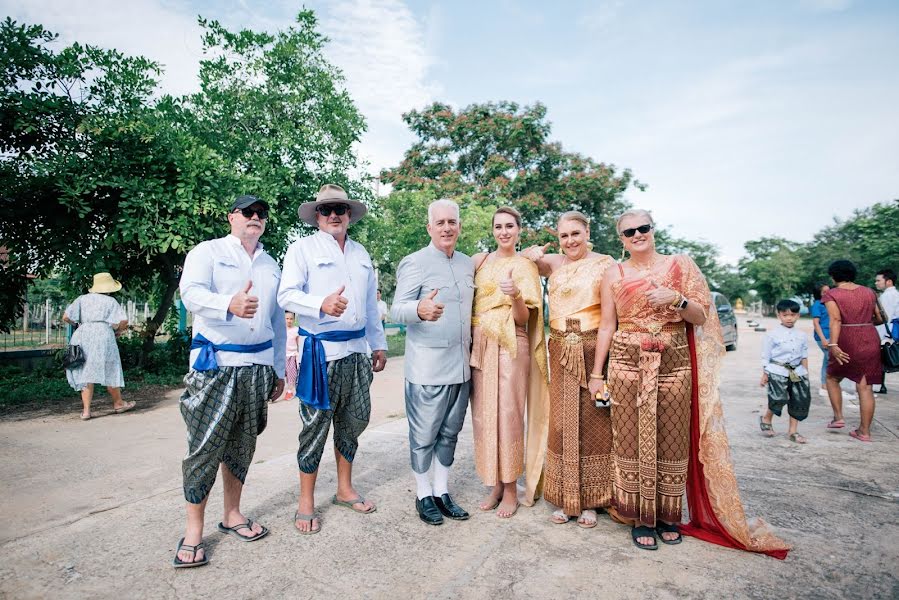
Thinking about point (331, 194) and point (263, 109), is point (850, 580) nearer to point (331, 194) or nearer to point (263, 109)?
point (331, 194)

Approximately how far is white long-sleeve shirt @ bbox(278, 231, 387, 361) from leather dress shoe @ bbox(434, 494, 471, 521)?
3.57 ft

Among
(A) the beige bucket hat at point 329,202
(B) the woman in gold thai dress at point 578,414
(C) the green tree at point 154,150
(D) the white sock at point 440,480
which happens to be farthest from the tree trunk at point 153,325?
(B) the woman in gold thai dress at point 578,414

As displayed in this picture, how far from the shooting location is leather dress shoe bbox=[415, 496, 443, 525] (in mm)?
3229

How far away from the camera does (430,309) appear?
311cm

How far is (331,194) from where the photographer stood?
10.7 feet

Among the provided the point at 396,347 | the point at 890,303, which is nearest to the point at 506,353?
the point at 890,303

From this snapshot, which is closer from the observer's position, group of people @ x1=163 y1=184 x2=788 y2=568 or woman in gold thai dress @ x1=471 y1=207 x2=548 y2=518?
group of people @ x1=163 y1=184 x2=788 y2=568

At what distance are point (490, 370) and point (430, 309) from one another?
0.61m

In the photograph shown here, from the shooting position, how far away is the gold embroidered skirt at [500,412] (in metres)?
3.35

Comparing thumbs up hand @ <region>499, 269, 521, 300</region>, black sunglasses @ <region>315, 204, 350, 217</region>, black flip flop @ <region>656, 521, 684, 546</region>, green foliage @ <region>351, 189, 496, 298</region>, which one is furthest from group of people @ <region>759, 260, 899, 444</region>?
green foliage @ <region>351, 189, 496, 298</region>

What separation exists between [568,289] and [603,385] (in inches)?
25.0

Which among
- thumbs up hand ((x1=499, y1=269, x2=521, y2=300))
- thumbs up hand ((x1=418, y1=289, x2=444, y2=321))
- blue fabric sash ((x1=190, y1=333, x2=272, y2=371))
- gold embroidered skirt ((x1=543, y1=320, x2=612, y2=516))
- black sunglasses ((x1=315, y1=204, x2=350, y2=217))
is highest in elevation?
black sunglasses ((x1=315, y1=204, x2=350, y2=217))

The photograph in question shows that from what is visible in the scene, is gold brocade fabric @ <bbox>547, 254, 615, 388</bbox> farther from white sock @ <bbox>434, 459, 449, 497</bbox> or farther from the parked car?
the parked car

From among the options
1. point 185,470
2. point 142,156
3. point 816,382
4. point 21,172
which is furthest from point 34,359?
point 816,382
